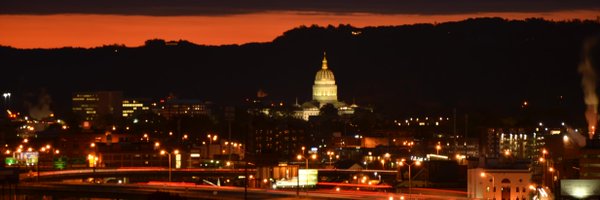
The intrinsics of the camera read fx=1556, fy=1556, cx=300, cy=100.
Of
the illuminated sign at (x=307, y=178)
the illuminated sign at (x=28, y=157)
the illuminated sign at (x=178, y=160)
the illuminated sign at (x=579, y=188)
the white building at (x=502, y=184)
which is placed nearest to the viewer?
the illuminated sign at (x=579, y=188)

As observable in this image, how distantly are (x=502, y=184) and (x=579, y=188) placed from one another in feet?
27.1

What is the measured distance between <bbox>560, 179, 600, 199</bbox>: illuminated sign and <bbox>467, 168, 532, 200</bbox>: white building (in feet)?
21.7

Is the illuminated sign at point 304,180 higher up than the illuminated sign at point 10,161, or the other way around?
the illuminated sign at point 10,161

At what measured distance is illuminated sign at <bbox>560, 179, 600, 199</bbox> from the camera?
69.6 m

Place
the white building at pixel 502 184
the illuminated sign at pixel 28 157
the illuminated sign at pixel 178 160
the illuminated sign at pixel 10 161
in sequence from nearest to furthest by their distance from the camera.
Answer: the white building at pixel 502 184 < the illuminated sign at pixel 28 157 < the illuminated sign at pixel 10 161 < the illuminated sign at pixel 178 160

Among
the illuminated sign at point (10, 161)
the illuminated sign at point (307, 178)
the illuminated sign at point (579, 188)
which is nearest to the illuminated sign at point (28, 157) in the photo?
the illuminated sign at point (10, 161)

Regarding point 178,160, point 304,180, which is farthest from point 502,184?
point 178,160

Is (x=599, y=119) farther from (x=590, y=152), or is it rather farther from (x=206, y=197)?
(x=206, y=197)

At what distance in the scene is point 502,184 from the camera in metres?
78.1

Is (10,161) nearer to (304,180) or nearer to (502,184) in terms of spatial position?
(304,180)

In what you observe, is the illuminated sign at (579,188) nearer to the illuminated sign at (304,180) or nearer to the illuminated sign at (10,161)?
the illuminated sign at (304,180)

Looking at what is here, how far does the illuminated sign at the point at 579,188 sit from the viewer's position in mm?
69562

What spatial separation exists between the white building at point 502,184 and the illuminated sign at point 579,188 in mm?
6620

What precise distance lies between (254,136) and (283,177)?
A: 238 feet
